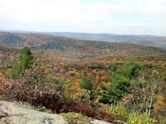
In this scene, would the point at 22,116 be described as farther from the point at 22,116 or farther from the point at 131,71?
the point at 131,71

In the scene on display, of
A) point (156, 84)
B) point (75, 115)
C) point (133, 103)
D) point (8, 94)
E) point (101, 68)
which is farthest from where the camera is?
point (101, 68)

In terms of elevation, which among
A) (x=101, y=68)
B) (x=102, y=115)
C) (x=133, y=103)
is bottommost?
(x=101, y=68)

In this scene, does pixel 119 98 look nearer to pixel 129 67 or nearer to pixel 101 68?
pixel 129 67

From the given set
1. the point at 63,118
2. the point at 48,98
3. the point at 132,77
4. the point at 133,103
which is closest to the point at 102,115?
the point at 48,98

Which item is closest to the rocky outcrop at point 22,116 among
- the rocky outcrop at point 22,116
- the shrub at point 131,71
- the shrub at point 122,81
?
the rocky outcrop at point 22,116

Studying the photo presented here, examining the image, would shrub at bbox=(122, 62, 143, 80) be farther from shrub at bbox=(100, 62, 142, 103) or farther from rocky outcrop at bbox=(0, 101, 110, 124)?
rocky outcrop at bbox=(0, 101, 110, 124)

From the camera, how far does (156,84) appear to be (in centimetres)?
5734

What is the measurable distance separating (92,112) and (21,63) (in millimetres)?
55940

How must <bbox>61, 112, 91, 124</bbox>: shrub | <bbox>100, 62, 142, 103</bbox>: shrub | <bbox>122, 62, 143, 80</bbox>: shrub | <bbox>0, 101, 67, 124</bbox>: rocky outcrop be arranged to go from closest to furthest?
<bbox>0, 101, 67, 124</bbox>: rocky outcrop → <bbox>61, 112, 91, 124</bbox>: shrub → <bbox>100, 62, 142, 103</bbox>: shrub → <bbox>122, 62, 143, 80</bbox>: shrub

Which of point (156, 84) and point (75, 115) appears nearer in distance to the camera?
point (75, 115)

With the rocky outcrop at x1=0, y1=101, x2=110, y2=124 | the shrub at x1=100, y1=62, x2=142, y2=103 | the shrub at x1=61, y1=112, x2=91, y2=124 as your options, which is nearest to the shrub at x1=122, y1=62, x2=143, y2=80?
the shrub at x1=100, y1=62, x2=142, y2=103

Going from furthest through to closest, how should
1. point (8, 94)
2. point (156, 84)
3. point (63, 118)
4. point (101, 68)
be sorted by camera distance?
point (101, 68) → point (156, 84) → point (8, 94) → point (63, 118)

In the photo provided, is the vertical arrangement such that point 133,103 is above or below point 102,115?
below

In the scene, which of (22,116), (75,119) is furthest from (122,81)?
(22,116)
